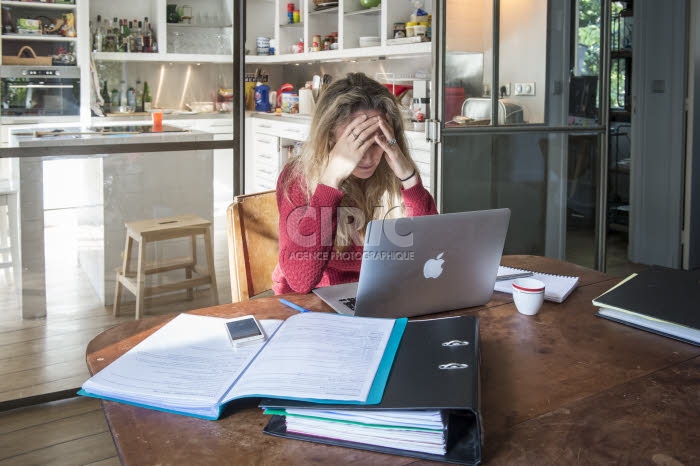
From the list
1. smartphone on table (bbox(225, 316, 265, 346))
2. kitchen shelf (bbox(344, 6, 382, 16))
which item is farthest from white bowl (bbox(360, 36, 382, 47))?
smartphone on table (bbox(225, 316, 265, 346))

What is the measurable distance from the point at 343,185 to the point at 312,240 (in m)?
0.25

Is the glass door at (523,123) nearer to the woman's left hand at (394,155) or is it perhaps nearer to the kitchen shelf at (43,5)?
the woman's left hand at (394,155)

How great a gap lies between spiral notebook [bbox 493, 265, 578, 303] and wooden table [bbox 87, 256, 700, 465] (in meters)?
0.11

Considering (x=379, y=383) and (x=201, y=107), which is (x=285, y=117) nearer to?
(x=201, y=107)

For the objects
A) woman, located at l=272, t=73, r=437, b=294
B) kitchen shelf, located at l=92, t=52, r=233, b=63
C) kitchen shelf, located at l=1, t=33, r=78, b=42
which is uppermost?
kitchen shelf, located at l=1, t=33, r=78, b=42

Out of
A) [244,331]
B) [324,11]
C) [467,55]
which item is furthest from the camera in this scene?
[324,11]

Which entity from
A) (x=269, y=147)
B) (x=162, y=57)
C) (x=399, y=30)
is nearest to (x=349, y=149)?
(x=162, y=57)

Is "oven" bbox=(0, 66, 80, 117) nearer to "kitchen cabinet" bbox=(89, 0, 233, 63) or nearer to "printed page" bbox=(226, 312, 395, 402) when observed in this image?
"kitchen cabinet" bbox=(89, 0, 233, 63)

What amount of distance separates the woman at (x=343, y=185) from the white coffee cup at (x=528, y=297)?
475 millimetres

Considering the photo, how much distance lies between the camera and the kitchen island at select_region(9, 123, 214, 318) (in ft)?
8.41

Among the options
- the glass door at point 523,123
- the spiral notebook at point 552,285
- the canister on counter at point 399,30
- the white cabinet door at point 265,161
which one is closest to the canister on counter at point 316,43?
the white cabinet door at point 265,161

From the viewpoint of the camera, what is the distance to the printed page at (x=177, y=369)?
3.11 ft

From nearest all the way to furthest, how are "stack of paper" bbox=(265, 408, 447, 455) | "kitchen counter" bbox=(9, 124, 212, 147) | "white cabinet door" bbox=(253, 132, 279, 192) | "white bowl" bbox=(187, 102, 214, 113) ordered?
1. "stack of paper" bbox=(265, 408, 447, 455)
2. "kitchen counter" bbox=(9, 124, 212, 147)
3. "white bowl" bbox=(187, 102, 214, 113)
4. "white cabinet door" bbox=(253, 132, 279, 192)

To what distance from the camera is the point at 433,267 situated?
1316 mm
